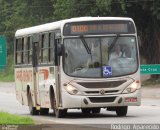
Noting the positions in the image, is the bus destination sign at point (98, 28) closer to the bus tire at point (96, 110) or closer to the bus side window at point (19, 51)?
the bus tire at point (96, 110)

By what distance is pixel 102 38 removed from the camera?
72.0 feet

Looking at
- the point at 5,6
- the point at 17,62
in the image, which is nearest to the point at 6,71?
the point at 5,6

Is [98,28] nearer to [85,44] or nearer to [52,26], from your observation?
[85,44]

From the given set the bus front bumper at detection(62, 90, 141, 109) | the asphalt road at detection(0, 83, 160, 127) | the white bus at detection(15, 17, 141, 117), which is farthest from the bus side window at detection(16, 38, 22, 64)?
the bus front bumper at detection(62, 90, 141, 109)

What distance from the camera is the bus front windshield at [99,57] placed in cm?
2161

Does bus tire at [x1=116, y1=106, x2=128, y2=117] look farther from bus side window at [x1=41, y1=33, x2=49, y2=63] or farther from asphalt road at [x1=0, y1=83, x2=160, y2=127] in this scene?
bus side window at [x1=41, y1=33, x2=49, y2=63]

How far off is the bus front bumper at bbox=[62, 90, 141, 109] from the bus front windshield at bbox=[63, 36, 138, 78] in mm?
624

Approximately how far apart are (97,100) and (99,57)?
1272 millimetres

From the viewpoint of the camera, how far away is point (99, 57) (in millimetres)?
21734

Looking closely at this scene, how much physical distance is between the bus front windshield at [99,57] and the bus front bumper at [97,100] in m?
0.62

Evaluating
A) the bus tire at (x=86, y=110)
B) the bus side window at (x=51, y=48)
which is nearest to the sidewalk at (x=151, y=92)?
the bus tire at (x=86, y=110)

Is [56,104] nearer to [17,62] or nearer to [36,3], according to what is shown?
[17,62]

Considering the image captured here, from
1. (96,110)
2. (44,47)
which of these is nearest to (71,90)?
(44,47)

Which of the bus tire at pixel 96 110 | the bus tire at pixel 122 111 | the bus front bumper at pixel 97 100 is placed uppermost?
the bus front bumper at pixel 97 100
